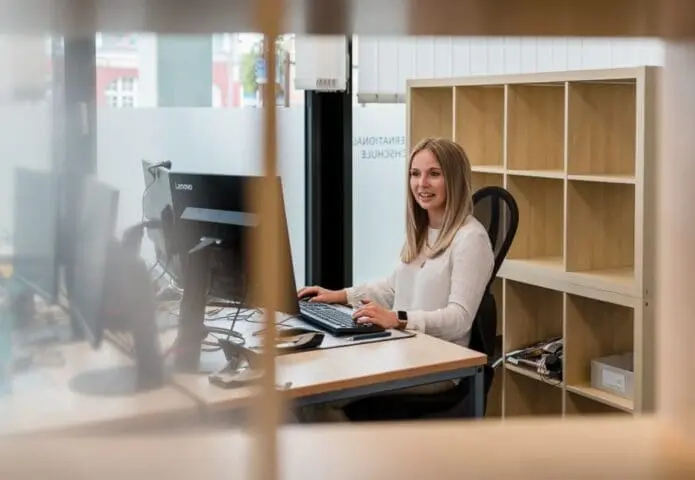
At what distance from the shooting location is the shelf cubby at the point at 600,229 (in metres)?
3.30

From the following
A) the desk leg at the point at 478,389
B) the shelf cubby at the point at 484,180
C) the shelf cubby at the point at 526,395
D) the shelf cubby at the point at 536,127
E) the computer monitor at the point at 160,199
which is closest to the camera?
the computer monitor at the point at 160,199

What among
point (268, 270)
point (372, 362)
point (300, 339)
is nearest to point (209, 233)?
point (300, 339)

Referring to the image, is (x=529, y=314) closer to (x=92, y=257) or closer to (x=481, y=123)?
(x=481, y=123)

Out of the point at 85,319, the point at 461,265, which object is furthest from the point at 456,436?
the point at 461,265

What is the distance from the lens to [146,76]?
2959 millimetres

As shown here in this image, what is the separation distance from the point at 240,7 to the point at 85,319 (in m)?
0.69

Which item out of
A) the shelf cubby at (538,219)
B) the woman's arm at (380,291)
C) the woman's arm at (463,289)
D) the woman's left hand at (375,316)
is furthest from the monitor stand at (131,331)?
the shelf cubby at (538,219)

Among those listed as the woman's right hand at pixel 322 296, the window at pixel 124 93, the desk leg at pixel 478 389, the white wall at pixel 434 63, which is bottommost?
the desk leg at pixel 478 389

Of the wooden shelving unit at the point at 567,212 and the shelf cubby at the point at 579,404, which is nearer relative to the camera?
the wooden shelving unit at the point at 567,212

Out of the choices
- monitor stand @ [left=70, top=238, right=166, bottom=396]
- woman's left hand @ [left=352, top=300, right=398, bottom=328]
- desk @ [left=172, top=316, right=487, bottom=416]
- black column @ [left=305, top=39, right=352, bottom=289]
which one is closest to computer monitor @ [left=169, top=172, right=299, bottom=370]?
desk @ [left=172, top=316, right=487, bottom=416]

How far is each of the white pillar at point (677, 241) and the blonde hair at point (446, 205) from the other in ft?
7.80

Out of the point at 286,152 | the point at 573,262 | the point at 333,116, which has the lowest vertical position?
the point at 573,262

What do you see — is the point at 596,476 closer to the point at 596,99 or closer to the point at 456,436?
the point at 456,436

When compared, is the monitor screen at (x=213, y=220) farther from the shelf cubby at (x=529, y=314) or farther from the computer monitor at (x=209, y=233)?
the shelf cubby at (x=529, y=314)
